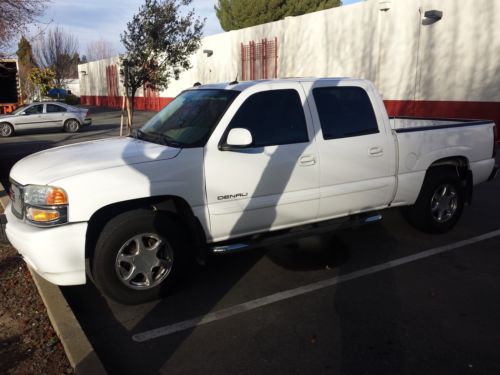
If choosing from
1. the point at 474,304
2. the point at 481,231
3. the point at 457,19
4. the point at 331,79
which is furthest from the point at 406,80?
the point at 474,304

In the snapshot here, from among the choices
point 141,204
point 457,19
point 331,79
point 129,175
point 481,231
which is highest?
point 457,19

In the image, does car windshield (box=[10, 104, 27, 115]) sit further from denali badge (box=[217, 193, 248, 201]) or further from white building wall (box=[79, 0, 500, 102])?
denali badge (box=[217, 193, 248, 201])

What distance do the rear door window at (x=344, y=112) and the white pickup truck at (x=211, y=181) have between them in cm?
1

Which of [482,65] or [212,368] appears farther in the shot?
[482,65]

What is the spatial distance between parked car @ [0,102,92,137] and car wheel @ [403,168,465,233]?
17700 mm

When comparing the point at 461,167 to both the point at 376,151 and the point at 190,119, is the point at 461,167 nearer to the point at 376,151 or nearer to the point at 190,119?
the point at 376,151

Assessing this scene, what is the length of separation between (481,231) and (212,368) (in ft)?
14.3

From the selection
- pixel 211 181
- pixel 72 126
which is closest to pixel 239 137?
pixel 211 181

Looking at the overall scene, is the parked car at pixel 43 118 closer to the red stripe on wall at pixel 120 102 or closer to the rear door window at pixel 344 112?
the red stripe on wall at pixel 120 102

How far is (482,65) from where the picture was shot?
13148 millimetres

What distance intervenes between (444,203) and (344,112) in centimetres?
197

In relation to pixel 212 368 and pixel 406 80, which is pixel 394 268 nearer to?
pixel 212 368

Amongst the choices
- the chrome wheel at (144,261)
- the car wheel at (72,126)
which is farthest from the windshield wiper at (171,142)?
the car wheel at (72,126)

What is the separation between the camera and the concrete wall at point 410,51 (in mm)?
13156
